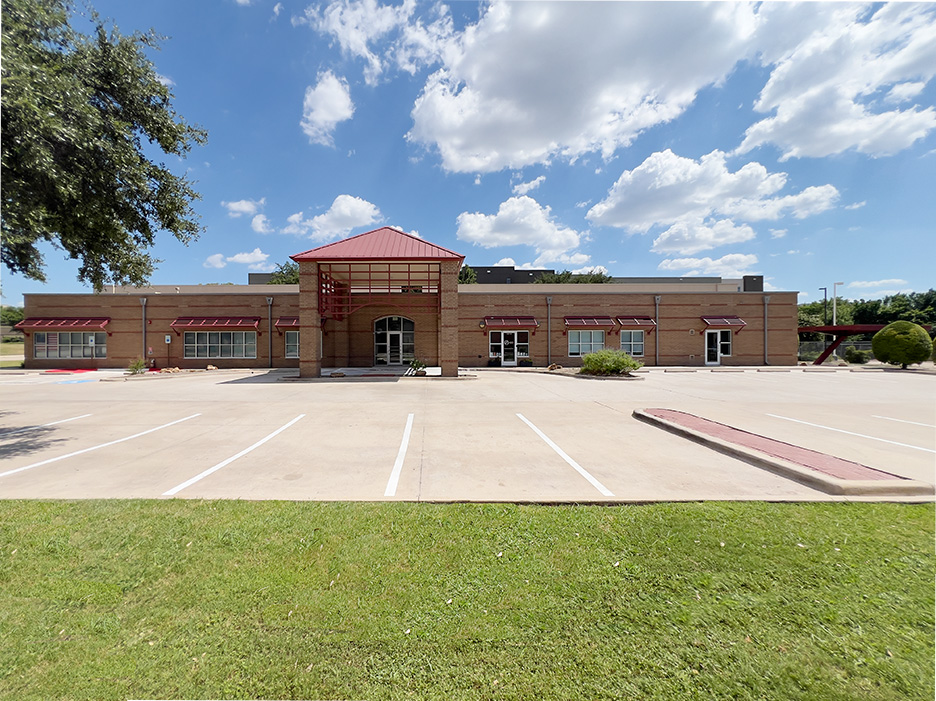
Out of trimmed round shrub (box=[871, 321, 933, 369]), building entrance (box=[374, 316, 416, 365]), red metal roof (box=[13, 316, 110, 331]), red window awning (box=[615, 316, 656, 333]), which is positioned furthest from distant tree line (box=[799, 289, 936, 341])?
red metal roof (box=[13, 316, 110, 331])

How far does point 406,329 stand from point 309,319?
8.27m

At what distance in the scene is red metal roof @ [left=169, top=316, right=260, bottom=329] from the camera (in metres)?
26.2

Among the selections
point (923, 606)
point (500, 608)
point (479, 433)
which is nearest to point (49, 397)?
point (479, 433)

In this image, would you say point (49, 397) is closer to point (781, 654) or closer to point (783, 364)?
point (781, 654)

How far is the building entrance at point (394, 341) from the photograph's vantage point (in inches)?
1081

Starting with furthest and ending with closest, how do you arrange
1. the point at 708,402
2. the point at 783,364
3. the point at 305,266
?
1. the point at 783,364
2. the point at 305,266
3. the point at 708,402

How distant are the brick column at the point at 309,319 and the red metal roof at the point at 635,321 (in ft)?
68.7

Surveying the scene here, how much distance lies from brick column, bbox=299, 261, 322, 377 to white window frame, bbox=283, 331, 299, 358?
25.6ft

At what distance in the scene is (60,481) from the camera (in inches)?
200

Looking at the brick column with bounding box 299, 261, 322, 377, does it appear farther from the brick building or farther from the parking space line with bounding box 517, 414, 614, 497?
the parking space line with bounding box 517, 414, 614, 497

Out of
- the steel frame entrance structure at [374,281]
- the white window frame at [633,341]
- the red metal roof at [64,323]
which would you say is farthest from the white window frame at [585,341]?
the red metal roof at [64,323]

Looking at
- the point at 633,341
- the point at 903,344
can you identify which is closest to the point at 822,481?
the point at 633,341

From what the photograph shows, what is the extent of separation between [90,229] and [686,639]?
11.5 metres

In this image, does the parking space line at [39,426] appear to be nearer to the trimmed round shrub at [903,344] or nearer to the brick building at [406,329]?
the brick building at [406,329]
